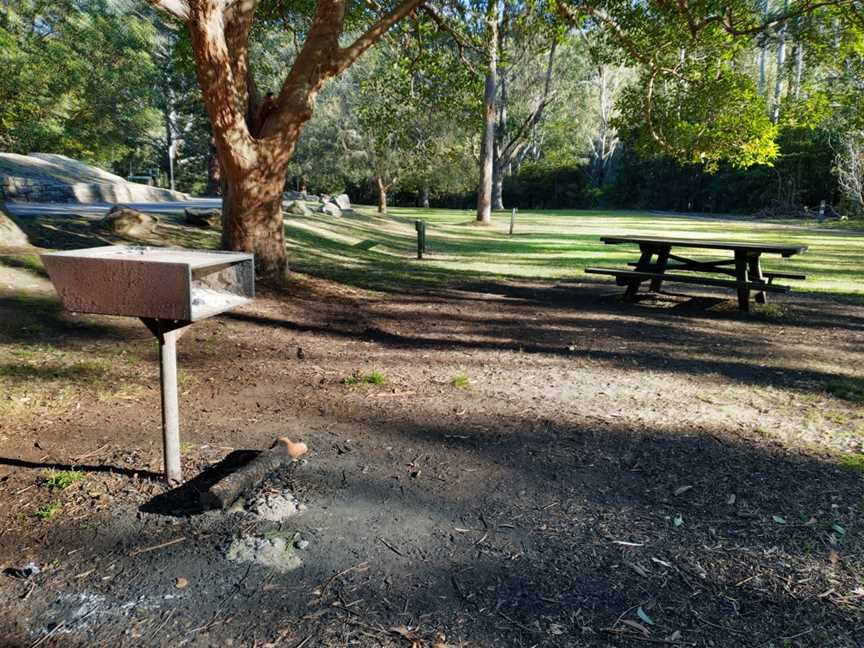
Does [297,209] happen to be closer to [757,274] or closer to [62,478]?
[757,274]

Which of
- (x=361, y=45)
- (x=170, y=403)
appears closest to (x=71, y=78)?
(x=361, y=45)

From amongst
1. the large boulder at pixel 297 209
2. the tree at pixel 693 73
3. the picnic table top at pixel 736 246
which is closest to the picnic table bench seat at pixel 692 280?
the picnic table top at pixel 736 246

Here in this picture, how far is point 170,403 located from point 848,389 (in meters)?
4.82

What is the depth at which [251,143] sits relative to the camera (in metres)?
7.64

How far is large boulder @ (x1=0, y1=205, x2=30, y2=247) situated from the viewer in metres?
8.16

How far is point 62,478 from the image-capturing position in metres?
3.26

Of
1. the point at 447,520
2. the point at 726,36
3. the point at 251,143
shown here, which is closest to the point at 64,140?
the point at 251,143

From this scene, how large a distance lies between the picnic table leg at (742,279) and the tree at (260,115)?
4.94 metres

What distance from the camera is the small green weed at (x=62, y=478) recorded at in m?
3.21

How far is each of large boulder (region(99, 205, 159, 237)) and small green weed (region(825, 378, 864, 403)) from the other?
9228mm

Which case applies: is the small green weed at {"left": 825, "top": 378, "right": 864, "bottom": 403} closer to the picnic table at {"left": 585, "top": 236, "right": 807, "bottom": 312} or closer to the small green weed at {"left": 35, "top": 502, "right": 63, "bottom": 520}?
the picnic table at {"left": 585, "top": 236, "right": 807, "bottom": 312}

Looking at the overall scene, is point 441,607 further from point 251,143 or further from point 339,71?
point 339,71

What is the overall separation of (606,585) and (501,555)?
1.38ft

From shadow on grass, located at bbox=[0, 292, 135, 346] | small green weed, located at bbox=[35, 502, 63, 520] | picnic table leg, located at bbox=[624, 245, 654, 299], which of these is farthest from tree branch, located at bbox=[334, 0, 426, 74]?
small green weed, located at bbox=[35, 502, 63, 520]
